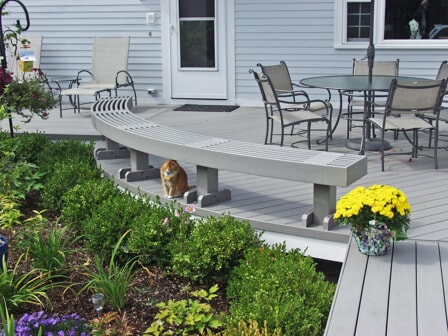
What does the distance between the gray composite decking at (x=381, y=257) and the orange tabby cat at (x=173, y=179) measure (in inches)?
11.6

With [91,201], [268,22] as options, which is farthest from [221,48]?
[91,201]

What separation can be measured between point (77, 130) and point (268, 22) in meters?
2.98

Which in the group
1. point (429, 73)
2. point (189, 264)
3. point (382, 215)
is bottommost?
point (189, 264)

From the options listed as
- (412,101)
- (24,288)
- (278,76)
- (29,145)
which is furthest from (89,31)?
(24,288)

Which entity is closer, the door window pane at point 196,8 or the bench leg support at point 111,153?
the bench leg support at point 111,153

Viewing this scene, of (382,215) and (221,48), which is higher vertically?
(221,48)

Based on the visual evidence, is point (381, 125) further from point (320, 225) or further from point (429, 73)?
point (429, 73)

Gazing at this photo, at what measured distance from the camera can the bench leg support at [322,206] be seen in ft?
11.5

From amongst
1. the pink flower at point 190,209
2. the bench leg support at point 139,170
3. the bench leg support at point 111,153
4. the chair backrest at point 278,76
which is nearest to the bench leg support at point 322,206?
the pink flower at point 190,209

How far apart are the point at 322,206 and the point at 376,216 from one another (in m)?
0.53

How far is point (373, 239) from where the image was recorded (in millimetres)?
3049

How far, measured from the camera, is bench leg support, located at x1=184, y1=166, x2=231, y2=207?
13.1 ft

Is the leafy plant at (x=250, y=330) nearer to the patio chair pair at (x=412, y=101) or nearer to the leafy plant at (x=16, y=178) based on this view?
the leafy plant at (x=16, y=178)

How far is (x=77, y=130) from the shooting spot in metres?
6.91
